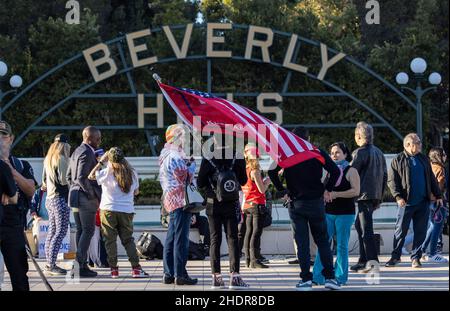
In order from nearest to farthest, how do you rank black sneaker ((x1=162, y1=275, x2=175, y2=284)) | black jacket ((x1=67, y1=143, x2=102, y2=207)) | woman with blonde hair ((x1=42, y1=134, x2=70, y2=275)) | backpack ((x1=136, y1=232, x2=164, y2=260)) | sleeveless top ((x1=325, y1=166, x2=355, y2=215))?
1. sleeveless top ((x1=325, y1=166, x2=355, y2=215))
2. black sneaker ((x1=162, y1=275, x2=175, y2=284))
3. black jacket ((x1=67, y1=143, x2=102, y2=207))
4. woman with blonde hair ((x1=42, y1=134, x2=70, y2=275))
5. backpack ((x1=136, y1=232, x2=164, y2=260))

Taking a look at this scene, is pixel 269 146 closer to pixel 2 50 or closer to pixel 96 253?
pixel 96 253

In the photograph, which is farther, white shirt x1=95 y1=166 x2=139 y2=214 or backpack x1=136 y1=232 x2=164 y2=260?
backpack x1=136 y1=232 x2=164 y2=260

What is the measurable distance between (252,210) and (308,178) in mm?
2746

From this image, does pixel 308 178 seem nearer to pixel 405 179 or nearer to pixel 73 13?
pixel 405 179

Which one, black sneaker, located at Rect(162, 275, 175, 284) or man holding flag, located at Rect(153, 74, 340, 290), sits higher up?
man holding flag, located at Rect(153, 74, 340, 290)

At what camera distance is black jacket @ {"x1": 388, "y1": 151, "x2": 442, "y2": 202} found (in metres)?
11.4

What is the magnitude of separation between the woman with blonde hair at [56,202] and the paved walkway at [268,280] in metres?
0.33

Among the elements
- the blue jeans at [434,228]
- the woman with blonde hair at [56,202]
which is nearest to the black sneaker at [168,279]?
the woman with blonde hair at [56,202]

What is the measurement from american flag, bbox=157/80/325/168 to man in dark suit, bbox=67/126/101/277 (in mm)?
1162

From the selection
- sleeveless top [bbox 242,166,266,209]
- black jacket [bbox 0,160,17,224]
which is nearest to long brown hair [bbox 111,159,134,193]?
sleeveless top [bbox 242,166,266,209]

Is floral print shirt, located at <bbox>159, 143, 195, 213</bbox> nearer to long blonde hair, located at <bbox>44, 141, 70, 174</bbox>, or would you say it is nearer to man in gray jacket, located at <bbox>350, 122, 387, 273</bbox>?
long blonde hair, located at <bbox>44, 141, 70, 174</bbox>

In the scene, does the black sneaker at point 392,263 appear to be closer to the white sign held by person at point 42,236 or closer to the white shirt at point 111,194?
the white shirt at point 111,194
